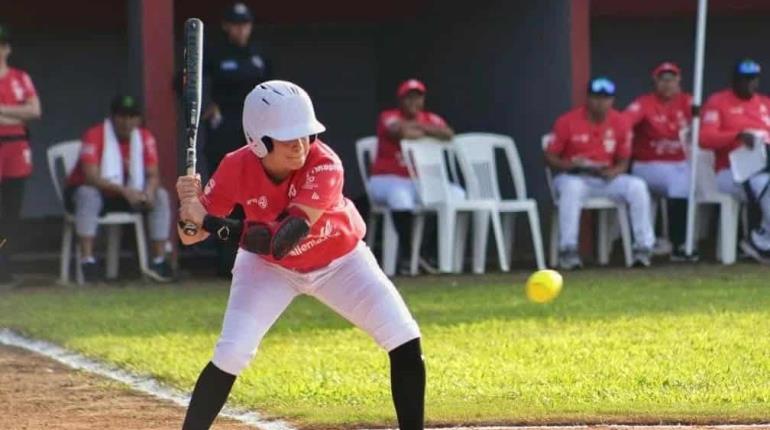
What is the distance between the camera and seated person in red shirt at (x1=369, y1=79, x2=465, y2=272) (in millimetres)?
15281

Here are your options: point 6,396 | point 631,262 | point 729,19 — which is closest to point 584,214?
point 631,262

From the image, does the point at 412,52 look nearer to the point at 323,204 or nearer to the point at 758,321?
the point at 758,321

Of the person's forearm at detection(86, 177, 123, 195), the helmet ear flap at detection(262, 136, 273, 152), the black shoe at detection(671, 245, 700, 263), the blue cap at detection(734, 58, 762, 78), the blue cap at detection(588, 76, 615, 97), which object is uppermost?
the helmet ear flap at detection(262, 136, 273, 152)

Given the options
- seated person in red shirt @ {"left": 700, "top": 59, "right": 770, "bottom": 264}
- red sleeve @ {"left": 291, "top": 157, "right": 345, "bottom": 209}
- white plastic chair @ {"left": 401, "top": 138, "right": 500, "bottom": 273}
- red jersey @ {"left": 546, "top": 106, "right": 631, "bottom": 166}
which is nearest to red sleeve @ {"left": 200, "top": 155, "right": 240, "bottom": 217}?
red sleeve @ {"left": 291, "top": 157, "right": 345, "bottom": 209}

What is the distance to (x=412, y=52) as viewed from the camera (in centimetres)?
1823

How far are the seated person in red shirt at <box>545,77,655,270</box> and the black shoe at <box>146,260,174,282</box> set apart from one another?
11.0 feet

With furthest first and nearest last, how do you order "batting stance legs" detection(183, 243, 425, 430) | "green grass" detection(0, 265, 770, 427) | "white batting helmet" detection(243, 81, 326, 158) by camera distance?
"green grass" detection(0, 265, 770, 427) < "batting stance legs" detection(183, 243, 425, 430) < "white batting helmet" detection(243, 81, 326, 158)

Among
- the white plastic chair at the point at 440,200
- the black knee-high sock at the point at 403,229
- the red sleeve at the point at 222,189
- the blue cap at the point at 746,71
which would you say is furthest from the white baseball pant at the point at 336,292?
the blue cap at the point at 746,71

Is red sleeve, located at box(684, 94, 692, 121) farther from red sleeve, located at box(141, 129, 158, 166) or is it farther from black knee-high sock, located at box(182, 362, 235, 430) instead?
black knee-high sock, located at box(182, 362, 235, 430)

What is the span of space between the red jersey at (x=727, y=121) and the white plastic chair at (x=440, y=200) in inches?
81.8

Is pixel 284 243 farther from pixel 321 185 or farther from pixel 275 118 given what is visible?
pixel 275 118

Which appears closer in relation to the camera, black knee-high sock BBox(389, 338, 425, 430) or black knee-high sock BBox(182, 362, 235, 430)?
black knee-high sock BBox(182, 362, 235, 430)

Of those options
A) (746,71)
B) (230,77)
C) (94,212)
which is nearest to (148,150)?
(94,212)

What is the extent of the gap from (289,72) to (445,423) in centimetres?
1034
